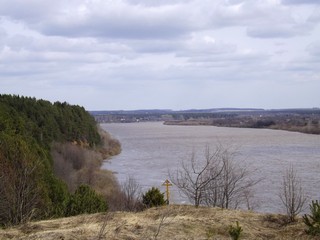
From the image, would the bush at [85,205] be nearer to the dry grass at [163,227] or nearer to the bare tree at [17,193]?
the bare tree at [17,193]

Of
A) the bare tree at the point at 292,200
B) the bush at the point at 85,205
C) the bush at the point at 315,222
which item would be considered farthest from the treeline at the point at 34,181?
the bush at the point at 315,222

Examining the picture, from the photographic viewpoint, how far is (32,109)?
160 ft

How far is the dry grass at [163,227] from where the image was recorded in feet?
28.4

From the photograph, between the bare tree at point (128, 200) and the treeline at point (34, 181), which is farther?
the bare tree at point (128, 200)

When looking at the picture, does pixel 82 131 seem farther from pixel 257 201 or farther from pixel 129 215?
pixel 129 215

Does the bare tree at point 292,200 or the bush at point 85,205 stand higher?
the bare tree at point 292,200

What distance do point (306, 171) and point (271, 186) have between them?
6.13 m

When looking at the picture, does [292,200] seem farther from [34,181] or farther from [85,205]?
[34,181]

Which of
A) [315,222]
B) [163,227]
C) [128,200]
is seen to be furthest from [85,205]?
[315,222]

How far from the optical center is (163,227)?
9156 mm

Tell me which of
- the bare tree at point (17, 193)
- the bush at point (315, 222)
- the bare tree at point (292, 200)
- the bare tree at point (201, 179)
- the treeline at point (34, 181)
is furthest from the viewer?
the treeline at point (34, 181)

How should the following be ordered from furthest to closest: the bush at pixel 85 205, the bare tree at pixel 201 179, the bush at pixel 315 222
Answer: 1. the bush at pixel 85 205
2. the bare tree at pixel 201 179
3. the bush at pixel 315 222

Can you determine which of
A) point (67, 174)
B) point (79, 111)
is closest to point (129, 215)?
point (67, 174)

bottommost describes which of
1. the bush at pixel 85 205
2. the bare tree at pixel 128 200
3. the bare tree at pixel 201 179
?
the bare tree at pixel 128 200
